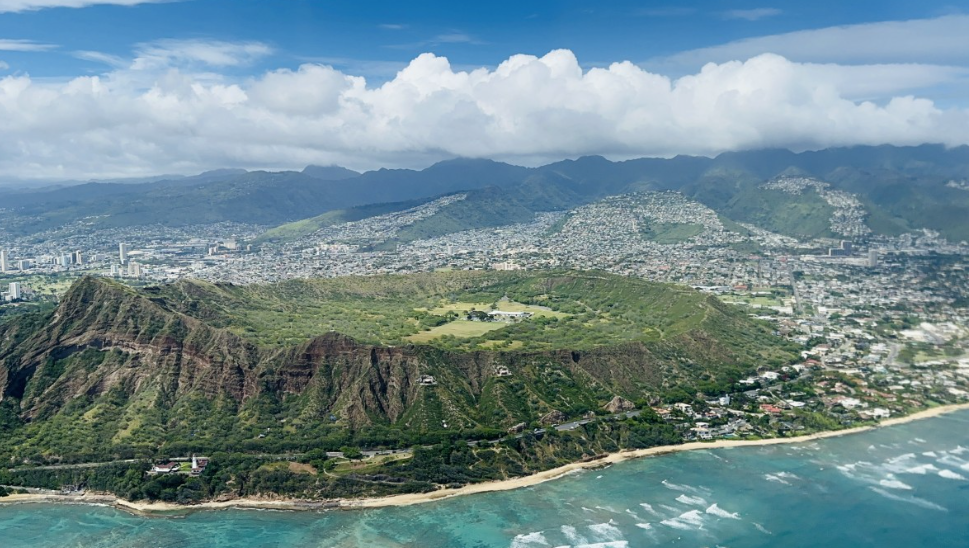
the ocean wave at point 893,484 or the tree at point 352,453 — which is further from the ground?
the tree at point 352,453

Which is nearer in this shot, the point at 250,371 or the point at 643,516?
the point at 643,516

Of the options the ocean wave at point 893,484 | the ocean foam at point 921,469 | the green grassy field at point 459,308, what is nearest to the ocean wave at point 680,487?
the ocean wave at point 893,484

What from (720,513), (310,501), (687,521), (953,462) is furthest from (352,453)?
(953,462)

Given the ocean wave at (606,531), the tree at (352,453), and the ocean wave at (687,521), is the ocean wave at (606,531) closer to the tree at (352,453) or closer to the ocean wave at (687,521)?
the ocean wave at (687,521)

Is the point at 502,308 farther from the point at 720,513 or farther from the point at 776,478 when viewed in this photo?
the point at 720,513

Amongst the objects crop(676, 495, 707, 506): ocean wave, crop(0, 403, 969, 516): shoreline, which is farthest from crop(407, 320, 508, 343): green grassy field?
crop(676, 495, 707, 506): ocean wave

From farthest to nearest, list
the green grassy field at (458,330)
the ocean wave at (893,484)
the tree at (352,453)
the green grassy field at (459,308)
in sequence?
1. the green grassy field at (458,330)
2. the green grassy field at (459,308)
3. the tree at (352,453)
4. the ocean wave at (893,484)
